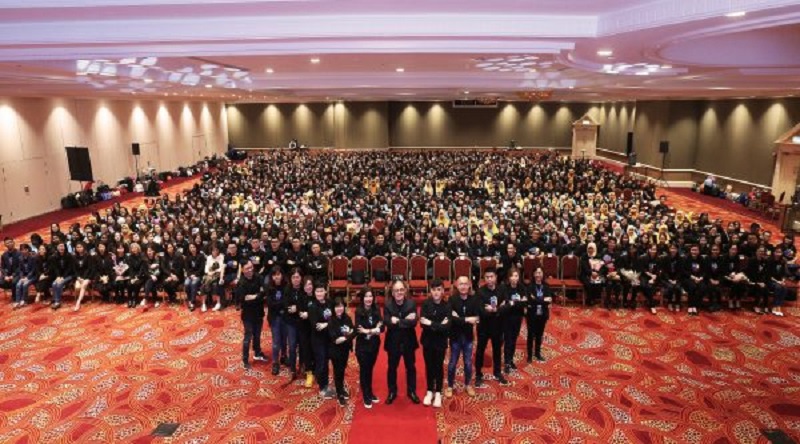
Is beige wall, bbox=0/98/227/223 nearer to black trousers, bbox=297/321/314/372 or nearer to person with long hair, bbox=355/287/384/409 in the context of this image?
black trousers, bbox=297/321/314/372

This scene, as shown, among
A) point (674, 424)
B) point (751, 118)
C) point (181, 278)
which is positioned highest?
point (751, 118)

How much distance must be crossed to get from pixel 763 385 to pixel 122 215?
571 inches

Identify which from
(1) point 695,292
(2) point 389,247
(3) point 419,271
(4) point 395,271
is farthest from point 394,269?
(1) point 695,292

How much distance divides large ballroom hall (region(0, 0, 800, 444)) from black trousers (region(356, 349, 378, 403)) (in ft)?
0.08

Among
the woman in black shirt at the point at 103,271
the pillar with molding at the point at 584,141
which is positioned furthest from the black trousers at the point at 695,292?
the pillar with molding at the point at 584,141

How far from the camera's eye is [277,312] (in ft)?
22.9

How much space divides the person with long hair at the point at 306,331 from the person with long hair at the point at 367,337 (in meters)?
0.71

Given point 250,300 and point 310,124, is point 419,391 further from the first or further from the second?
point 310,124

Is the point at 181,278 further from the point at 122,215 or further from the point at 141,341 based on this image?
the point at 122,215

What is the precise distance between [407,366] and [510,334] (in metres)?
1.63

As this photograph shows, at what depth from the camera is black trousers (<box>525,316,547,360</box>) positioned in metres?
7.29

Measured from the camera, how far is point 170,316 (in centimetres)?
934

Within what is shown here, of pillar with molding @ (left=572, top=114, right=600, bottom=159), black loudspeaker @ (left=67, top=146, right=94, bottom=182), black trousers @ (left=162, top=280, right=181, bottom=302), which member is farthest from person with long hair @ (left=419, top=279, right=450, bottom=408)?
pillar with molding @ (left=572, top=114, right=600, bottom=159)

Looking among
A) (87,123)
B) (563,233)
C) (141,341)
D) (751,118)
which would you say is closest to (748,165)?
(751,118)
